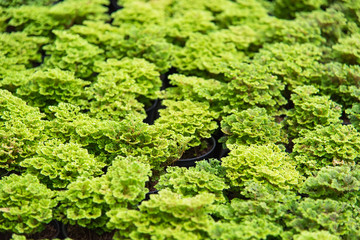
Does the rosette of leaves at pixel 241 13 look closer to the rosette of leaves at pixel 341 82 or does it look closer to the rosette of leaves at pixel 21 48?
the rosette of leaves at pixel 341 82

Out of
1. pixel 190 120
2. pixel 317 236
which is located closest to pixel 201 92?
pixel 190 120

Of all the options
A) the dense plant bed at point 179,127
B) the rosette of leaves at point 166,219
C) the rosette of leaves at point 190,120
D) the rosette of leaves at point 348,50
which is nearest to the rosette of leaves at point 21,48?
the dense plant bed at point 179,127

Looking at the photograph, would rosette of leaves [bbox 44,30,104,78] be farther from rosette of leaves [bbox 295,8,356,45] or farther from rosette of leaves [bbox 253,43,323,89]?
rosette of leaves [bbox 295,8,356,45]

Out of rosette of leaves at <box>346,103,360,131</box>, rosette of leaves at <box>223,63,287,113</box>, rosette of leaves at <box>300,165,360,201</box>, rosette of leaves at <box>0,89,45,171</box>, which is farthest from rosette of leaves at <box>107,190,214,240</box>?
rosette of leaves at <box>346,103,360,131</box>

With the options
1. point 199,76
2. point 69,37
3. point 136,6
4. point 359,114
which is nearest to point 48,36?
point 69,37

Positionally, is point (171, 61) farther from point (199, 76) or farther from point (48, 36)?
point (48, 36)
